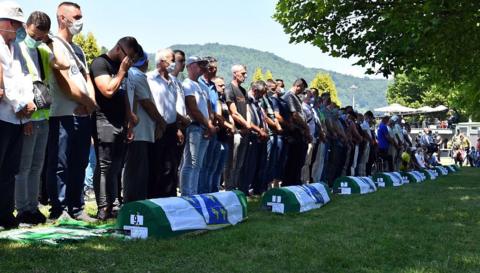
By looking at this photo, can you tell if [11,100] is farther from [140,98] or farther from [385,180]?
[385,180]

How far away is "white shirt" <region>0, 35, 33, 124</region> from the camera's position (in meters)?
5.42

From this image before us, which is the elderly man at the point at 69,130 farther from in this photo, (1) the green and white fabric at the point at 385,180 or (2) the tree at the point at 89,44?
(2) the tree at the point at 89,44

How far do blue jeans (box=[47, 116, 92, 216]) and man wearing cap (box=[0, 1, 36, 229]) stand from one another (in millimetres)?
836

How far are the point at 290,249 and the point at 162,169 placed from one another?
109 inches

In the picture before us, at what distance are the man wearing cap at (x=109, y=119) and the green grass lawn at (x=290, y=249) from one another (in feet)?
4.77

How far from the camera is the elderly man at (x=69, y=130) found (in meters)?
6.46

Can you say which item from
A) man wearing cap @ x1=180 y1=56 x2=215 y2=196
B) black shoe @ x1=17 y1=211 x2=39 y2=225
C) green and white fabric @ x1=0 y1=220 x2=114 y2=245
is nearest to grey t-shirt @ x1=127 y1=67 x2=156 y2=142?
man wearing cap @ x1=180 y1=56 x2=215 y2=196

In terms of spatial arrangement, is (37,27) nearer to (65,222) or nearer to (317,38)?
(65,222)

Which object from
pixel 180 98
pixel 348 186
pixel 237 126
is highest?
pixel 180 98

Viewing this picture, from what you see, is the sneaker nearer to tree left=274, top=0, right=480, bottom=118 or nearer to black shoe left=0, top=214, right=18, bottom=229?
black shoe left=0, top=214, right=18, bottom=229

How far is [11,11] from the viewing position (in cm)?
536

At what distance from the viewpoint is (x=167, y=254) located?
4922 millimetres

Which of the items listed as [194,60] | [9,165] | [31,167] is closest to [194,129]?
[194,60]

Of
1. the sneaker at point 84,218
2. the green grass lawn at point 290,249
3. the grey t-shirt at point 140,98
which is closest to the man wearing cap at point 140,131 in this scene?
the grey t-shirt at point 140,98
